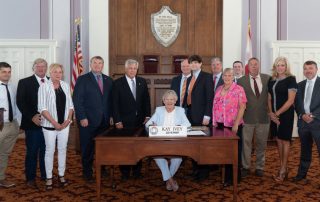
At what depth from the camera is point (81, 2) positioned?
25.1 ft

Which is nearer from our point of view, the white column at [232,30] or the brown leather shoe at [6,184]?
the brown leather shoe at [6,184]

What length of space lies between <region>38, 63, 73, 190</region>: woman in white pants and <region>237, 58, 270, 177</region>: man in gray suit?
2.25m

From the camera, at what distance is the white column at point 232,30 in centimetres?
777

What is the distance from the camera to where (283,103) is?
4445 millimetres

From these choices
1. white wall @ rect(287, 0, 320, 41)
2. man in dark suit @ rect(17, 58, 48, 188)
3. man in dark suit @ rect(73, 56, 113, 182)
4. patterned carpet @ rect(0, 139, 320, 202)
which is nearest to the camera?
patterned carpet @ rect(0, 139, 320, 202)

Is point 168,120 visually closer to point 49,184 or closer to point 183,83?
point 183,83

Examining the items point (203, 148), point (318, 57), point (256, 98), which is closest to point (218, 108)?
point (256, 98)

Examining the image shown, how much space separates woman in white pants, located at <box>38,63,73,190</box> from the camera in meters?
4.03

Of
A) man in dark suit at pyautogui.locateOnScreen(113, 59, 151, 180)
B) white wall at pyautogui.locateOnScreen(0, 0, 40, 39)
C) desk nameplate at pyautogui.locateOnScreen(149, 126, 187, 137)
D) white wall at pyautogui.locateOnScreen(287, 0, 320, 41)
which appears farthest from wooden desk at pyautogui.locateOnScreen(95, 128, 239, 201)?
white wall at pyautogui.locateOnScreen(287, 0, 320, 41)

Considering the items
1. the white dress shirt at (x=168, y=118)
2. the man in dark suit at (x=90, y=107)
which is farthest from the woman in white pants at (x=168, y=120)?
the man in dark suit at (x=90, y=107)

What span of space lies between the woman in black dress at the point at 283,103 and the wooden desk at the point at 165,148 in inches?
49.5

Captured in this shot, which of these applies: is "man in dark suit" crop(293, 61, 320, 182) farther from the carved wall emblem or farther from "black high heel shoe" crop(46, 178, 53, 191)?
the carved wall emblem

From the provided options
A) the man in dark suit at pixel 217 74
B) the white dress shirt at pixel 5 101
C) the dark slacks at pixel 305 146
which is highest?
the man in dark suit at pixel 217 74

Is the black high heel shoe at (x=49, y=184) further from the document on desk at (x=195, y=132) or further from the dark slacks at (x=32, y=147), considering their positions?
the document on desk at (x=195, y=132)
